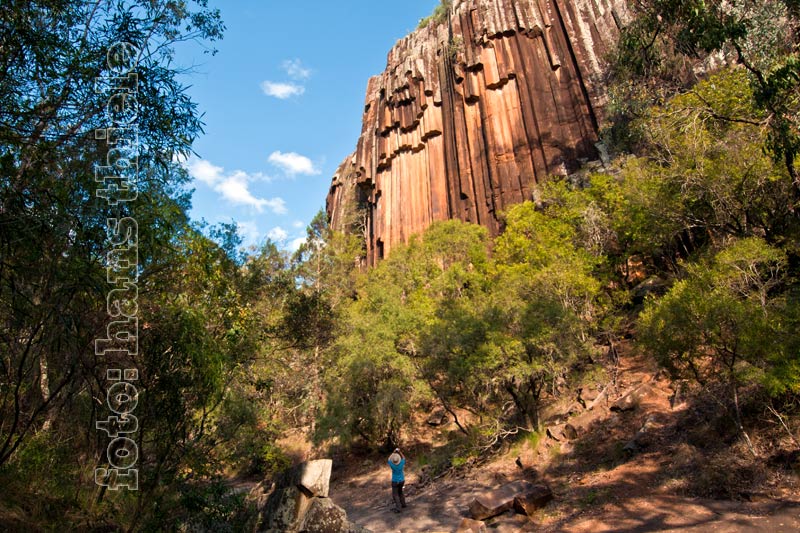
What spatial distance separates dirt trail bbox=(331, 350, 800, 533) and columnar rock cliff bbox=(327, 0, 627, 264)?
19.8 meters

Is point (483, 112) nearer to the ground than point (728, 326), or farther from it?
farther from it

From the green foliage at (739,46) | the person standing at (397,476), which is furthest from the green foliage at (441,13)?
the person standing at (397,476)

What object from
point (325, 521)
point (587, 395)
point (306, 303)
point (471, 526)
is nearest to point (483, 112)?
point (306, 303)

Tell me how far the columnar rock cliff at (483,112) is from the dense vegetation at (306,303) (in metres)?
10.3

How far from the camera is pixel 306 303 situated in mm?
18562

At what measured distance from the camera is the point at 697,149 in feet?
46.9

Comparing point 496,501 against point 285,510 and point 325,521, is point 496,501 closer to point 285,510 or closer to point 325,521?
point 325,521

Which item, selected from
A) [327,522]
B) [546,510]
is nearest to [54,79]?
[327,522]

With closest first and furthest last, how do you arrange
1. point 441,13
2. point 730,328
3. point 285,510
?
1. point 285,510
2. point 730,328
3. point 441,13

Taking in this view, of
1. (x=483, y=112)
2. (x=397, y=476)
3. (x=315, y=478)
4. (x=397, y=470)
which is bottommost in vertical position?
(x=397, y=476)

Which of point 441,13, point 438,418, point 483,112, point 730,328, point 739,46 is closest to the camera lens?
point 739,46

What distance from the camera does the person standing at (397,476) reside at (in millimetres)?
11844

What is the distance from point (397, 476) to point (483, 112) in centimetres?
3145

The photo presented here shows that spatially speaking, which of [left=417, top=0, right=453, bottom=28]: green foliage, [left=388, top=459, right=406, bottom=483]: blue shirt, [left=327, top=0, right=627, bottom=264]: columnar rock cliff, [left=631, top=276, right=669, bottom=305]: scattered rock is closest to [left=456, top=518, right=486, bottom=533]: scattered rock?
[left=388, top=459, right=406, bottom=483]: blue shirt
